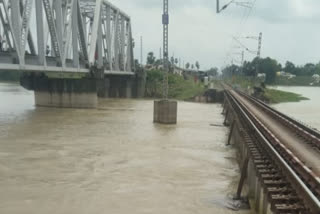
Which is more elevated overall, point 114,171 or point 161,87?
point 161,87

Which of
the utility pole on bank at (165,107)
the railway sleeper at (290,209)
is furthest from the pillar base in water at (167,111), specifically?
the railway sleeper at (290,209)

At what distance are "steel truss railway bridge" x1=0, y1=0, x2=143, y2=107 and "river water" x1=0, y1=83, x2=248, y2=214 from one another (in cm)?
731

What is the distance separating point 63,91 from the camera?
61031 millimetres

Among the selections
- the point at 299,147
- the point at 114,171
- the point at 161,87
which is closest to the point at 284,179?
the point at 299,147

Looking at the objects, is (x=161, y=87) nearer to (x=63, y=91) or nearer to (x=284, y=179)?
(x=63, y=91)

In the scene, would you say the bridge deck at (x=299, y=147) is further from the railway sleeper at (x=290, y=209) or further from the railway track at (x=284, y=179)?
the railway sleeper at (x=290, y=209)

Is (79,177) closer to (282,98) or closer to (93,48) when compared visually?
(93,48)

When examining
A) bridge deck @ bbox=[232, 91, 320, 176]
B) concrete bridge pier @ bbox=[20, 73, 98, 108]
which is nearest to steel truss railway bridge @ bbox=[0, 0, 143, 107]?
concrete bridge pier @ bbox=[20, 73, 98, 108]

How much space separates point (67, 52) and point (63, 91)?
10.2 m

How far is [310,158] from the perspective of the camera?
54.4 feet

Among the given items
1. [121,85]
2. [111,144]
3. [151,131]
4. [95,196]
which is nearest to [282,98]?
[121,85]

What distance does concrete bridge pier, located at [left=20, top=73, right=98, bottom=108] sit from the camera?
60484 mm

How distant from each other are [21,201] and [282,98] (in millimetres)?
77379

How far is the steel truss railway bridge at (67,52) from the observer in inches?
1391
